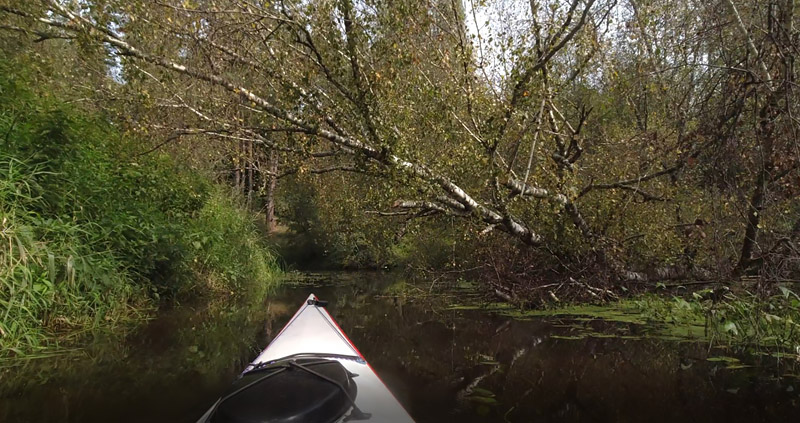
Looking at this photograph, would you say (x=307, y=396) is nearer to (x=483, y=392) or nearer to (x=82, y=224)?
(x=483, y=392)

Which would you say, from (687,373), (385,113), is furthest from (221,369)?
(687,373)

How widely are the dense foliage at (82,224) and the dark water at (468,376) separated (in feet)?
2.15

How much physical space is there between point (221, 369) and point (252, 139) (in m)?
2.92

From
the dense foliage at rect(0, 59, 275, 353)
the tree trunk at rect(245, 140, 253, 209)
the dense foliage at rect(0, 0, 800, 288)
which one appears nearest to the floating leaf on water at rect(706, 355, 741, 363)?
the dense foliage at rect(0, 0, 800, 288)

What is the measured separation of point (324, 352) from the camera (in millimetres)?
4000

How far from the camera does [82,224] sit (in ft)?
21.6

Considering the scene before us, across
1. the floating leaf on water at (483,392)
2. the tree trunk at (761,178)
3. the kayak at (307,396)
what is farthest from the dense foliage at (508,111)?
the kayak at (307,396)

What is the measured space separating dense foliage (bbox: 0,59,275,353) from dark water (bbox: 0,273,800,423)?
2.15 feet

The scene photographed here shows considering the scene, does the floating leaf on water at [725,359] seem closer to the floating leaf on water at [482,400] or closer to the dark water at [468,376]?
the dark water at [468,376]

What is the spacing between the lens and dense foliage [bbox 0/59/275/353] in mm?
5172

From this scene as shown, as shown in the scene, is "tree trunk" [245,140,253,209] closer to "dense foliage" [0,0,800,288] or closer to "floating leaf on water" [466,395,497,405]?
"dense foliage" [0,0,800,288]

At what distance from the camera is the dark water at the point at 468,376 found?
3.69 meters

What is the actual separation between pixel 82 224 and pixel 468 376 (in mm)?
5235

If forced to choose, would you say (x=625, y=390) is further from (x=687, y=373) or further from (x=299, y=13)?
(x=299, y=13)
